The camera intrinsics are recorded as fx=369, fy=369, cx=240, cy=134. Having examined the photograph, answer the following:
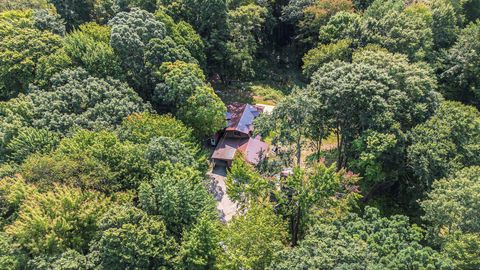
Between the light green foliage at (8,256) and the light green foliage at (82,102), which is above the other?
the light green foliage at (82,102)

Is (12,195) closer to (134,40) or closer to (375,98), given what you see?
(134,40)

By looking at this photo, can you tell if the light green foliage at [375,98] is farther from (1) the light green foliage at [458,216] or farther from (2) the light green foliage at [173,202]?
(2) the light green foliage at [173,202]

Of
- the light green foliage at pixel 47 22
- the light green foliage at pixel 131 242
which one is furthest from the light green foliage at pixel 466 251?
the light green foliage at pixel 47 22

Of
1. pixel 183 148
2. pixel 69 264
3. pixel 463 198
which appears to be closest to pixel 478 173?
pixel 463 198

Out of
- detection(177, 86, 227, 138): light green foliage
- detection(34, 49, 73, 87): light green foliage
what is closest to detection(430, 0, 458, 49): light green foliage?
detection(177, 86, 227, 138): light green foliage

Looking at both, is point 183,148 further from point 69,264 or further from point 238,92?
point 238,92
